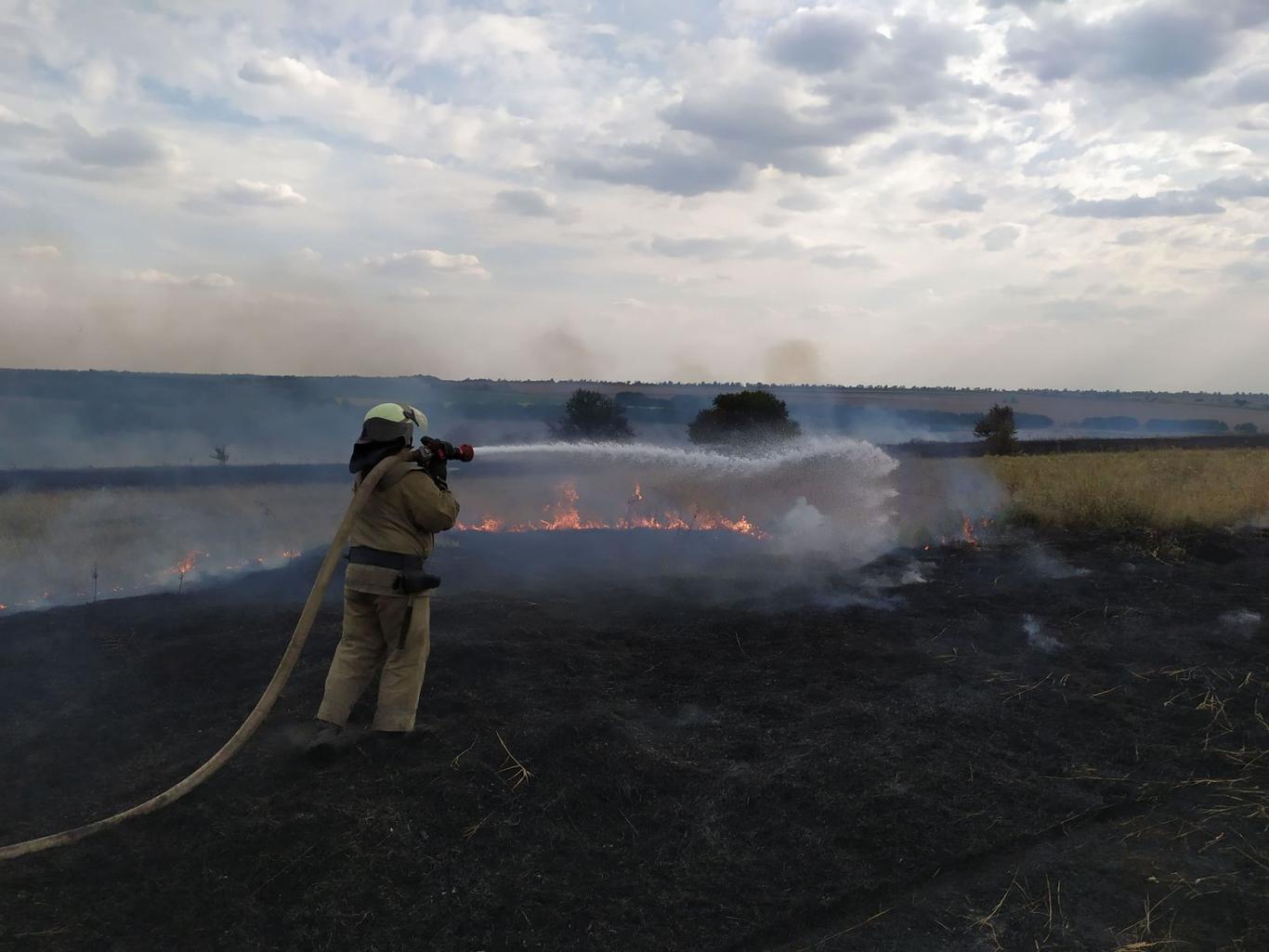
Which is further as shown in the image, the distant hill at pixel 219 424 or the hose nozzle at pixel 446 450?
the distant hill at pixel 219 424

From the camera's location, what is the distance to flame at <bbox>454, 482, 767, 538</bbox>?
1533 cm

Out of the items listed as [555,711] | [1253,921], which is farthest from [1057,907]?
[555,711]

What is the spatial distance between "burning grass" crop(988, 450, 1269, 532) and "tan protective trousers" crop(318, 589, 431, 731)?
13.7 m

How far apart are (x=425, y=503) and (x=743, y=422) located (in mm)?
26539

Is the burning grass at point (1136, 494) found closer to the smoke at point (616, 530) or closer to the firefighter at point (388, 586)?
the smoke at point (616, 530)

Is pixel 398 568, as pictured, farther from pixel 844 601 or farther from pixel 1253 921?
pixel 844 601

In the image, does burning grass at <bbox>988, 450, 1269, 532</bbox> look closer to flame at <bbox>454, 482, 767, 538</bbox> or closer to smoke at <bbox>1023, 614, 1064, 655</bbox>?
flame at <bbox>454, 482, 767, 538</bbox>

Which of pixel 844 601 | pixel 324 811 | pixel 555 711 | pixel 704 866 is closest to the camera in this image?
pixel 704 866

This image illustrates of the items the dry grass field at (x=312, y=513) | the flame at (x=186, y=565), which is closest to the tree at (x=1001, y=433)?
the dry grass field at (x=312, y=513)

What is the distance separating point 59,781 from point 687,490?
13.4 m

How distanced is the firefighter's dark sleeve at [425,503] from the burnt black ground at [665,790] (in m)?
1.68

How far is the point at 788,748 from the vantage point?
240 inches

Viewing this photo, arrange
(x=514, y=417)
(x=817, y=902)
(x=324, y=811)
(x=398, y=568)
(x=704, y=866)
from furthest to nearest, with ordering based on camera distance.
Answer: (x=514, y=417) → (x=398, y=568) → (x=324, y=811) → (x=704, y=866) → (x=817, y=902)

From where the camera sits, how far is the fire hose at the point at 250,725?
459cm
